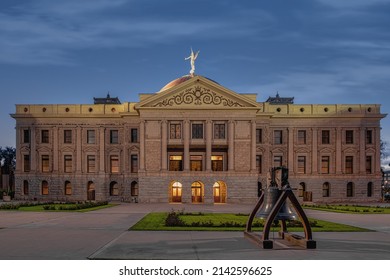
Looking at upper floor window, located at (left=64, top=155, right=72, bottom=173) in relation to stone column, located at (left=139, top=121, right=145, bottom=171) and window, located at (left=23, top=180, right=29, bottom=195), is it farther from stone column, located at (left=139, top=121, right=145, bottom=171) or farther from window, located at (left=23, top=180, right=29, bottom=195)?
stone column, located at (left=139, top=121, right=145, bottom=171)

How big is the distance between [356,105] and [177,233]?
58.6m

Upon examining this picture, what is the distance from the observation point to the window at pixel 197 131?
70062 millimetres

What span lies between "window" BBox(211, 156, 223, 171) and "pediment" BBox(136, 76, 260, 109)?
24.8 feet

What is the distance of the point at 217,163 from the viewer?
71.3 metres

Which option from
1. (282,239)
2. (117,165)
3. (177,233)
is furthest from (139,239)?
(117,165)

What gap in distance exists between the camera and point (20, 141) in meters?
77.8

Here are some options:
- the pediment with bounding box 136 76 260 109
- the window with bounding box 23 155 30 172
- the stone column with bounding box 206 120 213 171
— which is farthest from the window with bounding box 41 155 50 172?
the stone column with bounding box 206 120 213 171

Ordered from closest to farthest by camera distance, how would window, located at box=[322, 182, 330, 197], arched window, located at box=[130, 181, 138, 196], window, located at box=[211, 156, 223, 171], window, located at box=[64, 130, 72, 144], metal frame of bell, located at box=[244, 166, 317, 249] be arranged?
metal frame of bell, located at box=[244, 166, 317, 249] < window, located at box=[211, 156, 223, 171] < arched window, located at box=[130, 181, 138, 196] < window, located at box=[322, 182, 330, 197] < window, located at box=[64, 130, 72, 144]

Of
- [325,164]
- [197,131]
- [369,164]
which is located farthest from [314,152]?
[197,131]

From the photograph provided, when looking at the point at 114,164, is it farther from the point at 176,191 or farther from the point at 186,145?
the point at 186,145

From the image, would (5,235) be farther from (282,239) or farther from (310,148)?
(310,148)

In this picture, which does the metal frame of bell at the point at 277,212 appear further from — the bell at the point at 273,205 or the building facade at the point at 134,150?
the building facade at the point at 134,150

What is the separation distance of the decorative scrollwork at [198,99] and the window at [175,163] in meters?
7.89

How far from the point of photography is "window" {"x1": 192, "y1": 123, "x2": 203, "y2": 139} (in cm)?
7006
